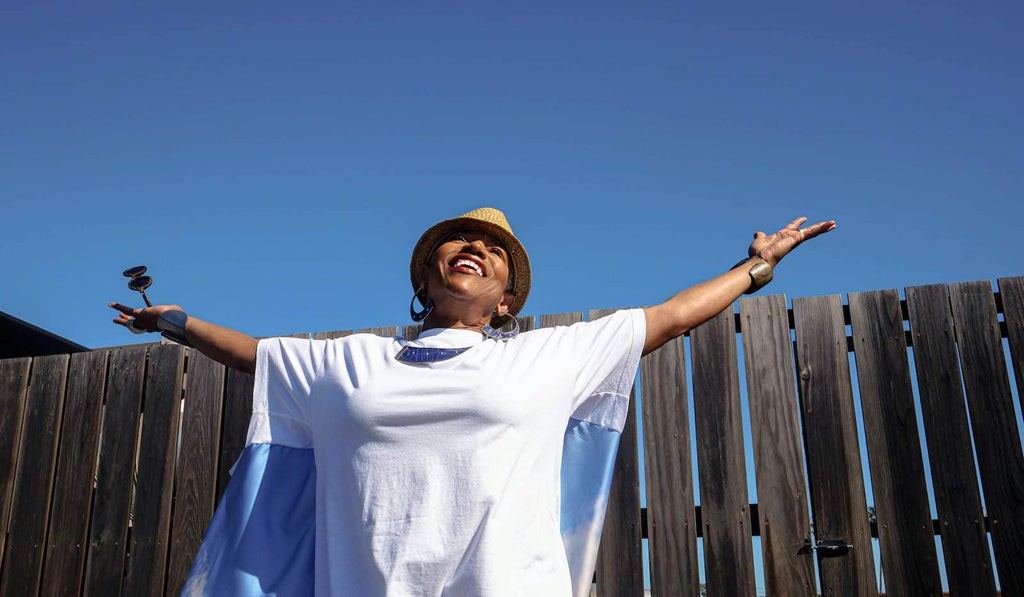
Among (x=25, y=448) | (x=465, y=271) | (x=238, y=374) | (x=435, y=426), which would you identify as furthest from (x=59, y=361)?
(x=435, y=426)

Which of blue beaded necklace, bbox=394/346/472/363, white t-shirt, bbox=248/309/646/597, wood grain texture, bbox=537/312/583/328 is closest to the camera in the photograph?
white t-shirt, bbox=248/309/646/597

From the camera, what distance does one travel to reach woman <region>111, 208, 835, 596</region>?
1.89 meters

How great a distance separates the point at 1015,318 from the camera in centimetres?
326

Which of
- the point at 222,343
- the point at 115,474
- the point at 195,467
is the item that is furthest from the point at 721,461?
the point at 115,474

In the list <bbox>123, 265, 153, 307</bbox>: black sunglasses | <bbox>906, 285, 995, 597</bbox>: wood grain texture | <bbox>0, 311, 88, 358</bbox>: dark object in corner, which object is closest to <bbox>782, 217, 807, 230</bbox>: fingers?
<bbox>906, 285, 995, 597</bbox>: wood grain texture

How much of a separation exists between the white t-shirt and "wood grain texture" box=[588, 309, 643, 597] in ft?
3.97

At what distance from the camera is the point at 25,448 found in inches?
165

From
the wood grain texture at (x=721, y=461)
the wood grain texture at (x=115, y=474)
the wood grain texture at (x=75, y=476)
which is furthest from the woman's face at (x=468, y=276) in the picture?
the wood grain texture at (x=75, y=476)

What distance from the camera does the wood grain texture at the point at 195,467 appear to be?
145 inches

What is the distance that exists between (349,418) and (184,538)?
213 centimetres

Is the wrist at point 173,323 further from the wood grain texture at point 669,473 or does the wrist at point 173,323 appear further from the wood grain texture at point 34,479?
the wood grain texture at point 34,479

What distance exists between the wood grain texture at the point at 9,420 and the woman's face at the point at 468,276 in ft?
9.61

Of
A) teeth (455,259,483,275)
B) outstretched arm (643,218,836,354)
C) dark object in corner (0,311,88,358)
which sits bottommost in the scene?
outstretched arm (643,218,836,354)

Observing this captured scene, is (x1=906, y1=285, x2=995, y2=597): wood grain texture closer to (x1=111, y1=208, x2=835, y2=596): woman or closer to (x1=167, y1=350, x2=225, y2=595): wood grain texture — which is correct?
(x1=111, y1=208, x2=835, y2=596): woman
